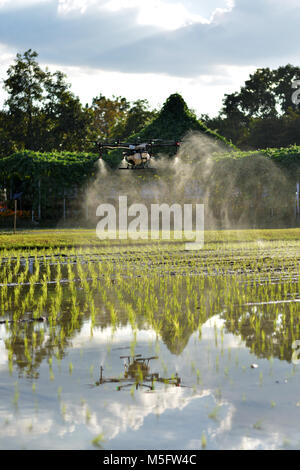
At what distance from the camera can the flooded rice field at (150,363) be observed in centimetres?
479

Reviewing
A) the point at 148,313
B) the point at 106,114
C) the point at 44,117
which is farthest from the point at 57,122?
the point at 148,313

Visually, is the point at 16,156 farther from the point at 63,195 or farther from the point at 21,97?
the point at 21,97

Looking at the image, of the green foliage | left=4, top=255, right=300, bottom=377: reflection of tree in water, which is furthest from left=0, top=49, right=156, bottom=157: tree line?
left=4, top=255, right=300, bottom=377: reflection of tree in water

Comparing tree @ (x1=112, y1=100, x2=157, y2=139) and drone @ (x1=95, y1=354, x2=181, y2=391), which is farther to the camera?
tree @ (x1=112, y1=100, x2=157, y2=139)

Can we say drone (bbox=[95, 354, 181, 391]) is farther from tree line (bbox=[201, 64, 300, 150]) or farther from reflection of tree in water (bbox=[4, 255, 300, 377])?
tree line (bbox=[201, 64, 300, 150])

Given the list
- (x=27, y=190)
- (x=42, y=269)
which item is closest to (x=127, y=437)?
(x=42, y=269)

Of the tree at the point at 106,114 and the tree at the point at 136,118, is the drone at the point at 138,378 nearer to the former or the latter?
the tree at the point at 136,118

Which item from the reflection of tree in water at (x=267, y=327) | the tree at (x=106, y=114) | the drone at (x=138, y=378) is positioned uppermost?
the tree at (x=106, y=114)

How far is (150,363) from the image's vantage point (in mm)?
6785

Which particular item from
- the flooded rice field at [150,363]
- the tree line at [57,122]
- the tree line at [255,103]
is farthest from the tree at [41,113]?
the flooded rice field at [150,363]

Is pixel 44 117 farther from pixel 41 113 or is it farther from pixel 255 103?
pixel 255 103

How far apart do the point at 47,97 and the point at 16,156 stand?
2720 centimetres

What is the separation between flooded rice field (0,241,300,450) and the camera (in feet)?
15.7

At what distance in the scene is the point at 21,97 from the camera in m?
68.8
